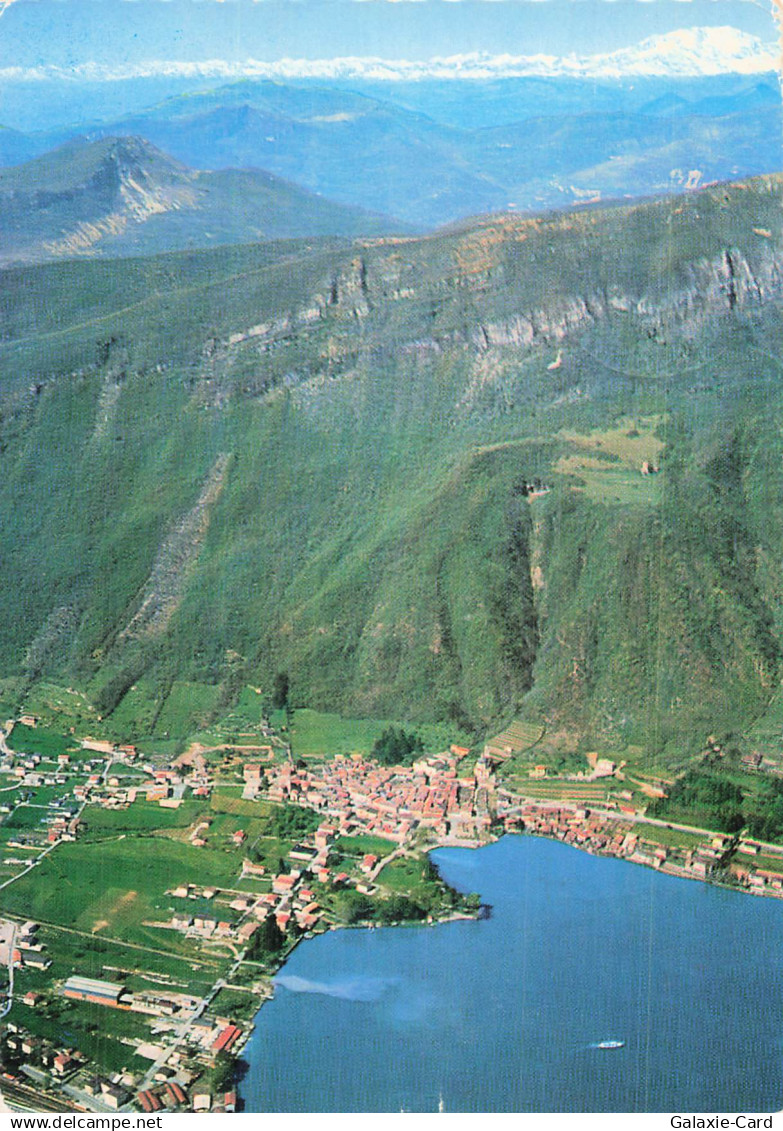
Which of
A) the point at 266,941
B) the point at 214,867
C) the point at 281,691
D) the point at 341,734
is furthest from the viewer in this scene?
the point at 281,691

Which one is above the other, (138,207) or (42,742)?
(138,207)

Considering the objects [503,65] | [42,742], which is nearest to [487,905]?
[42,742]

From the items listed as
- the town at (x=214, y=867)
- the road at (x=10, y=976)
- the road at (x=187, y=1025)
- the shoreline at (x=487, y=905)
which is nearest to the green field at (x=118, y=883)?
the town at (x=214, y=867)

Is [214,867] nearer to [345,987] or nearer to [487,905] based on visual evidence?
[345,987]

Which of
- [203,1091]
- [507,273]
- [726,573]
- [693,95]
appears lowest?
[203,1091]

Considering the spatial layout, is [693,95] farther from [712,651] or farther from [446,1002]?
[446,1002]

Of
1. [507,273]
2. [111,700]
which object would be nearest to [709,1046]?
[111,700]

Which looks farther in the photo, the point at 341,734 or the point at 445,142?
the point at 445,142
